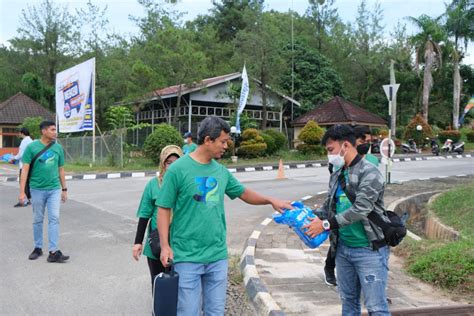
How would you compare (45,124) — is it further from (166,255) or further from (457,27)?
(457,27)

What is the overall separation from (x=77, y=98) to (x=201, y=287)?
20.4 metres

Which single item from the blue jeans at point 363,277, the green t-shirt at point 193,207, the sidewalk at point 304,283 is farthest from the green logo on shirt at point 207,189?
the sidewalk at point 304,283

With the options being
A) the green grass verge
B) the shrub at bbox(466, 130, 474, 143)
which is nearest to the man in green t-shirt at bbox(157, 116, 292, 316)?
the green grass verge

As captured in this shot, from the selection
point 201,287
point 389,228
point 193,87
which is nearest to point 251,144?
point 193,87

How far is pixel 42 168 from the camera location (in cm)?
602

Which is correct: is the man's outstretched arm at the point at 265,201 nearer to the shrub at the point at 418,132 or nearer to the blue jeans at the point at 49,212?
the blue jeans at the point at 49,212

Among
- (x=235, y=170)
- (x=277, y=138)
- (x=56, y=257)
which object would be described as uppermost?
(x=277, y=138)

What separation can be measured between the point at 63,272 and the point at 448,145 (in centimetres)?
2823

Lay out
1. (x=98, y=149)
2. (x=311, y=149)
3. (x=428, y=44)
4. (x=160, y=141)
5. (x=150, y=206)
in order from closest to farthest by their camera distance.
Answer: (x=150, y=206), (x=160, y=141), (x=98, y=149), (x=311, y=149), (x=428, y=44)

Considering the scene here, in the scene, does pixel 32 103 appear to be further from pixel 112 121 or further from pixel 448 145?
pixel 448 145

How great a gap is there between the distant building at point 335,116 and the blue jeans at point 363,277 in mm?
25806

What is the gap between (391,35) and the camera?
46906mm

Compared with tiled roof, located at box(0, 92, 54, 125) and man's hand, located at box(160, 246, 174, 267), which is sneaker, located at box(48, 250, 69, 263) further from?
tiled roof, located at box(0, 92, 54, 125)

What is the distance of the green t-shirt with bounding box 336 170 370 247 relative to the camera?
10.8 ft
